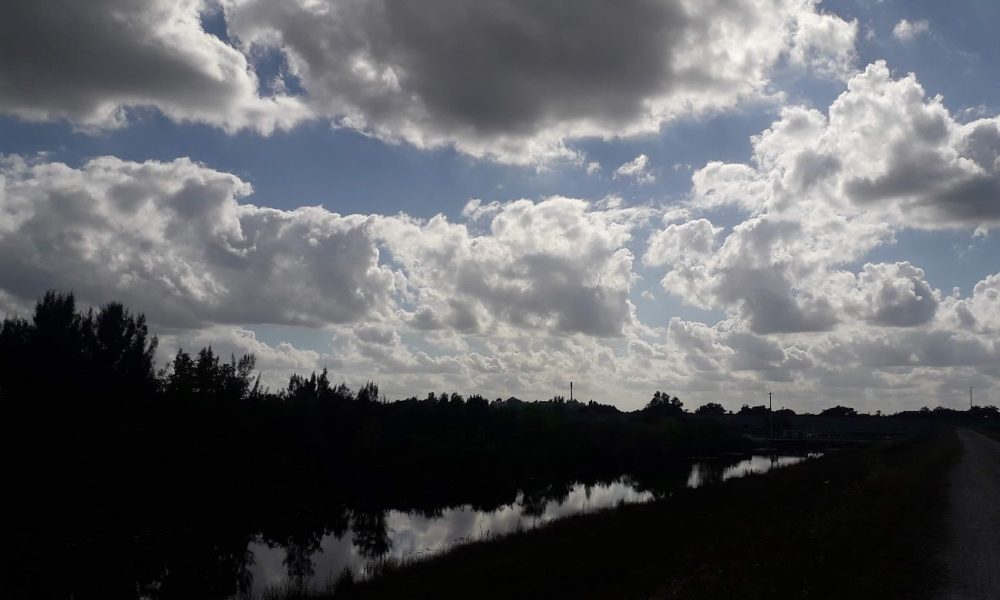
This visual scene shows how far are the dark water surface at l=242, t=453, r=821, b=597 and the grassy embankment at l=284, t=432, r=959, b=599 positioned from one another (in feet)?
15.4

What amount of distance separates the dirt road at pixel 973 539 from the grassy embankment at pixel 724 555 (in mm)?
446

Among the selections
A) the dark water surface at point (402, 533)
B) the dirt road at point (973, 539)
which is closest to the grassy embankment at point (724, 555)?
the dirt road at point (973, 539)

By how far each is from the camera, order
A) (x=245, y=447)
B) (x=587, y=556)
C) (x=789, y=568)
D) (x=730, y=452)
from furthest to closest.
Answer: (x=730, y=452) < (x=245, y=447) < (x=587, y=556) < (x=789, y=568)

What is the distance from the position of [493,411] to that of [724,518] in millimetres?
75814

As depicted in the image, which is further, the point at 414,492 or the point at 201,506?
the point at 414,492

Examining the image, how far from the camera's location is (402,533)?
132 feet

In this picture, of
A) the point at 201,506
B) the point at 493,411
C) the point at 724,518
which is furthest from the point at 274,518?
the point at 493,411

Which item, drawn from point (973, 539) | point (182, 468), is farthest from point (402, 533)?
point (973, 539)

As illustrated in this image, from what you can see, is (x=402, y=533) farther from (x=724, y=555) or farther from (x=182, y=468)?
(x=724, y=555)

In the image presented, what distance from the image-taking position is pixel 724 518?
30156 millimetres

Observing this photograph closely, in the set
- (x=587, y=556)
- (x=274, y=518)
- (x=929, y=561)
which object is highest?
(x=929, y=561)

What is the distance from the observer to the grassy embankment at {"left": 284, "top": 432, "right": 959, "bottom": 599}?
15688mm

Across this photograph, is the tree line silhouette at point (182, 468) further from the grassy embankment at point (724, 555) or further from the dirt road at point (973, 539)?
the dirt road at point (973, 539)

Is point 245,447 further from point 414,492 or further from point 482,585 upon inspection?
point 482,585
